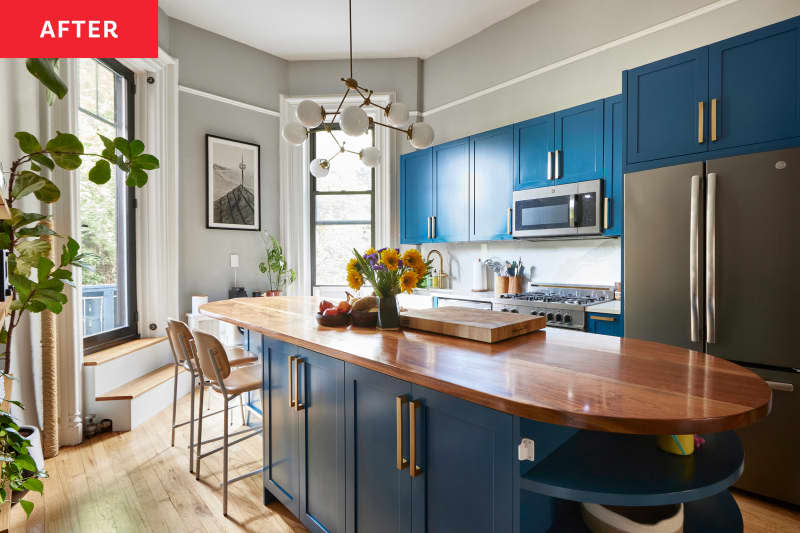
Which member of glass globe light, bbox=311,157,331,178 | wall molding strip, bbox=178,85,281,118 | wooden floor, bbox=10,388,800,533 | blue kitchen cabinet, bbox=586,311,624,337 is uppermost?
wall molding strip, bbox=178,85,281,118

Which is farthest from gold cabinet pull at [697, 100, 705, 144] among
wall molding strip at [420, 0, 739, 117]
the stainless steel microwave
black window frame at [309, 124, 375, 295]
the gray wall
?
the gray wall

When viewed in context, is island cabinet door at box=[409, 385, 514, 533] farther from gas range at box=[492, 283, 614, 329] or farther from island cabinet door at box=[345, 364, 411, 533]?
gas range at box=[492, 283, 614, 329]

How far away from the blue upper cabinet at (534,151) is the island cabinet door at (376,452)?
262cm

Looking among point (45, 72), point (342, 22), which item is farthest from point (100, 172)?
point (342, 22)

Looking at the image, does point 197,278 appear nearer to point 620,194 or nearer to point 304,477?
point 304,477

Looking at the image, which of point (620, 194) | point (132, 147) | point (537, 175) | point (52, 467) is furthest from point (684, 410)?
point (52, 467)

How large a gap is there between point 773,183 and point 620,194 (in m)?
0.99

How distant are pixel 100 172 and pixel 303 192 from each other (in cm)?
363

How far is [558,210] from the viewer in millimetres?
3354

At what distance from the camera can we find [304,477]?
6.00 ft

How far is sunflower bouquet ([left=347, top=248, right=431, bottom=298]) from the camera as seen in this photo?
5.75 feet

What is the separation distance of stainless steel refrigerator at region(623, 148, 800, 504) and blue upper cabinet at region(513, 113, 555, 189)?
1069 mm

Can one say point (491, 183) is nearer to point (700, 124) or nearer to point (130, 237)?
point (700, 124)

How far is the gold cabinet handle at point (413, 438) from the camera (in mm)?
1262
